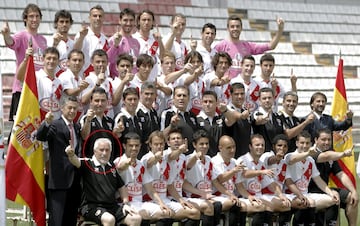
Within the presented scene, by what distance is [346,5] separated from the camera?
2939cm

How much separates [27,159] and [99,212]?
100 centimetres

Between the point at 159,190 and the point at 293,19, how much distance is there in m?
17.6

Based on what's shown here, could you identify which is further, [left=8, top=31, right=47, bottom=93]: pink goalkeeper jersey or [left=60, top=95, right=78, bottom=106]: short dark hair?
[left=8, top=31, right=47, bottom=93]: pink goalkeeper jersey

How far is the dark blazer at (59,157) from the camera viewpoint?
9.74m

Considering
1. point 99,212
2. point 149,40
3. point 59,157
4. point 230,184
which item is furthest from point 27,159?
point 149,40

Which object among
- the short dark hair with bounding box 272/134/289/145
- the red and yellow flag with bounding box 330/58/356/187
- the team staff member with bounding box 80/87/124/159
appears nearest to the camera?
the team staff member with bounding box 80/87/124/159

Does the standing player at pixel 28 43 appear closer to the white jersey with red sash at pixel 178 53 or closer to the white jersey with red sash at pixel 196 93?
the white jersey with red sash at pixel 196 93

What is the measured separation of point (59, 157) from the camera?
984 centimetres

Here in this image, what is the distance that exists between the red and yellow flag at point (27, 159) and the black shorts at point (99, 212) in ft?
1.88

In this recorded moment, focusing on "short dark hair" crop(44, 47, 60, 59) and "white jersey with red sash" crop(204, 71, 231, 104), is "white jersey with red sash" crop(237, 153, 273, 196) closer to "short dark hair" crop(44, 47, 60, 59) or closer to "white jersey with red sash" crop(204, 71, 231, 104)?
"white jersey with red sash" crop(204, 71, 231, 104)

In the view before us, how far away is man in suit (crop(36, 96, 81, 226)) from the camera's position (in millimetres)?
9742

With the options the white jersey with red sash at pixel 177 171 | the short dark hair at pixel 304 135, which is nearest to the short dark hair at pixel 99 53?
the white jersey with red sash at pixel 177 171

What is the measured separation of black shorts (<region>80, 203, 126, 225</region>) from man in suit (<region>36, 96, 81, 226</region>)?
0.87ft

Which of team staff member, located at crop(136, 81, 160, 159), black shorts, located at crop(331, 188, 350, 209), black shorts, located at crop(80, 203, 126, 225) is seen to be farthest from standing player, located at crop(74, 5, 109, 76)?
black shorts, located at crop(331, 188, 350, 209)
